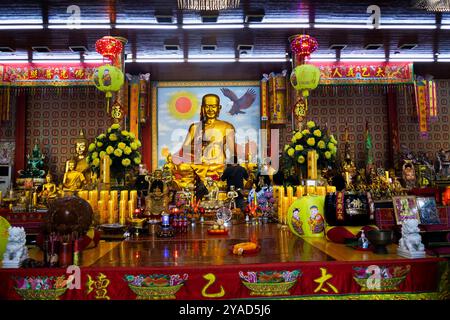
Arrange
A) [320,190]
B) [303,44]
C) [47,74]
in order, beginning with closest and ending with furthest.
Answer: [320,190], [303,44], [47,74]

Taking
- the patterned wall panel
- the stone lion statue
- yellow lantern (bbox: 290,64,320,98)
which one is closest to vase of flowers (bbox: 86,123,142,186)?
yellow lantern (bbox: 290,64,320,98)

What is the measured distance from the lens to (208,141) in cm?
893

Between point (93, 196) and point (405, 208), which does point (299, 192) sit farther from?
point (93, 196)

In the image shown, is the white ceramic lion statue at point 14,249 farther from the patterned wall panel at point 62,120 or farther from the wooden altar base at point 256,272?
the patterned wall panel at point 62,120

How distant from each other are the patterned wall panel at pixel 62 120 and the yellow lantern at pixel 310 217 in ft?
25.1

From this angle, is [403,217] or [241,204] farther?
[241,204]

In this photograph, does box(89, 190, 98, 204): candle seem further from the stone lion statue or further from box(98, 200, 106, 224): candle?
the stone lion statue

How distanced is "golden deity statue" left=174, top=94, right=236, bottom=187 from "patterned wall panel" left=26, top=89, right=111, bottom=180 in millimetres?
2007

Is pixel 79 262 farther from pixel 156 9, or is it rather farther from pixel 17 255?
pixel 156 9

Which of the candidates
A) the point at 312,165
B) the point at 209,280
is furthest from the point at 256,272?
the point at 312,165

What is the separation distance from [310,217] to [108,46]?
16.0 ft

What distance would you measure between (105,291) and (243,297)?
555 millimetres

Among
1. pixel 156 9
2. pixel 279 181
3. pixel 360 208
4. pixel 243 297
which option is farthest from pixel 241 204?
pixel 156 9

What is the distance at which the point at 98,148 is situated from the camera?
13.3ft
